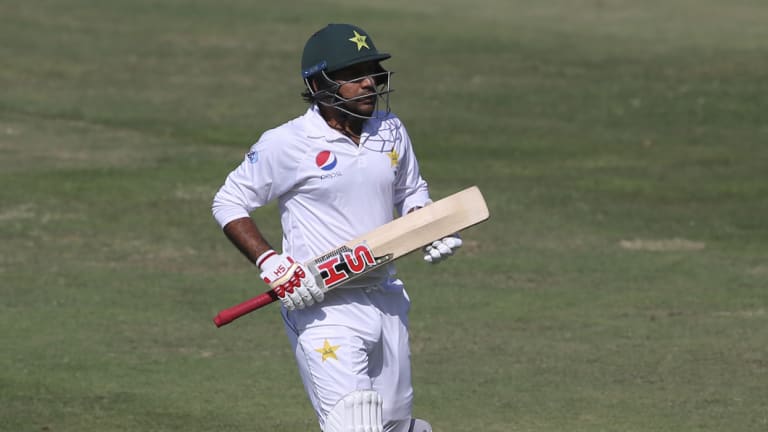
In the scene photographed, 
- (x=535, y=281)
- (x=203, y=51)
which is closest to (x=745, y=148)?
(x=535, y=281)

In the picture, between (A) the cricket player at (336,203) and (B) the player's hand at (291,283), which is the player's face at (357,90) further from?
(B) the player's hand at (291,283)

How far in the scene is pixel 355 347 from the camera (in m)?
6.42

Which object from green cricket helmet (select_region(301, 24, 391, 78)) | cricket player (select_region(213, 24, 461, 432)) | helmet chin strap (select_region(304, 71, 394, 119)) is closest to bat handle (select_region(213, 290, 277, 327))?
cricket player (select_region(213, 24, 461, 432))

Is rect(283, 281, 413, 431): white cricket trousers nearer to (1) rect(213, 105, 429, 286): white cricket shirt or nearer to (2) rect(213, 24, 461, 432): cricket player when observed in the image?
(2) rect(213, 24, 461, 432): cricket player

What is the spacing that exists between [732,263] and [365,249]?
858 centimetres

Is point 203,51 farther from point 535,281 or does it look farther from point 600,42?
point 535,281

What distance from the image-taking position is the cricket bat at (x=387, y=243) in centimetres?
641

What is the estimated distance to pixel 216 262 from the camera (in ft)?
46.9

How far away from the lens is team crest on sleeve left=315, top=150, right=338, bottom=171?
21.6 feet

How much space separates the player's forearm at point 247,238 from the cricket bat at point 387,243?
0.20 metres

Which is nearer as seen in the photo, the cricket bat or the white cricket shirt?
the cricket bat

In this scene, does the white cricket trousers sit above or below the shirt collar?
below

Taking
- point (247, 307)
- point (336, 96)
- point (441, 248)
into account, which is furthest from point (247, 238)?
point (441, 248)

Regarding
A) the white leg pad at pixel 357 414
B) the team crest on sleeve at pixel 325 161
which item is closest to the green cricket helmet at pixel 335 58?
the team crest on sleeve at pixel 325 161
